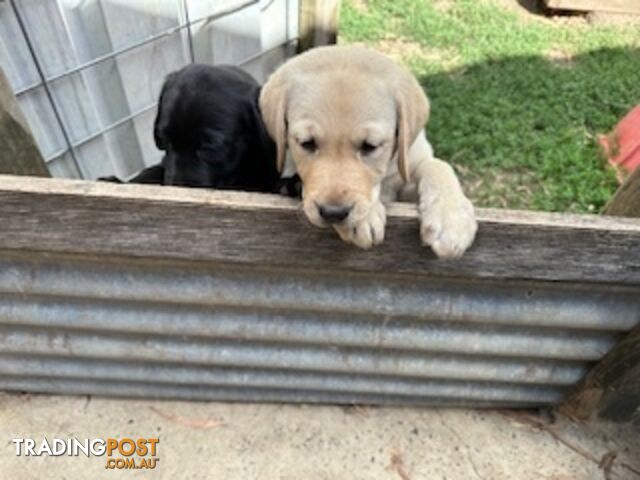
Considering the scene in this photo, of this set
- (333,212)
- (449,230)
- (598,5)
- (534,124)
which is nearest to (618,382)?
(449,230)

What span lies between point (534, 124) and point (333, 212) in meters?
2.96

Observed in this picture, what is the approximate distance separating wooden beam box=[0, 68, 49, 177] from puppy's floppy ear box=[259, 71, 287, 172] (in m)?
0.79

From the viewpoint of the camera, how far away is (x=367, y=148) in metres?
1.93

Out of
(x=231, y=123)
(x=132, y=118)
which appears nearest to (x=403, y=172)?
(x=231, y=123)

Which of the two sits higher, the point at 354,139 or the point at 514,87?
the point at 354,139

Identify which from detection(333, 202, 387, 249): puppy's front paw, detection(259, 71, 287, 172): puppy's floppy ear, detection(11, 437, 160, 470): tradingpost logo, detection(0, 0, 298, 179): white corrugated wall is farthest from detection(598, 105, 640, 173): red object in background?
detection(11, 437, 160, 470): tradingpost logo

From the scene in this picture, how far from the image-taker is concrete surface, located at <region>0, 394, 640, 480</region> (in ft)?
7.17

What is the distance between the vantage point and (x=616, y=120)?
13.8 ft

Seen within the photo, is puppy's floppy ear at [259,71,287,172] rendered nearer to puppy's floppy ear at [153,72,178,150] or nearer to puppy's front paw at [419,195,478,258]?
puppy's floppy ear at [153,72,178,150]

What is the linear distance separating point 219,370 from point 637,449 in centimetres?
163

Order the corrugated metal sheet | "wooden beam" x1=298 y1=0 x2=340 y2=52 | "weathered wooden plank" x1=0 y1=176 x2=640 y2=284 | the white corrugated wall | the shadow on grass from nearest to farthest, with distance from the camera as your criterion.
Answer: "weathered wooden plank" x1=0 y1=176 x2=640 y2=284
the corrugated metal sheet
the white corrugated wall
the shadow on grass
"wooden beam" x1=298 y1=0 x2=340 y2=52

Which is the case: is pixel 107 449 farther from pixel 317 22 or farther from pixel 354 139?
pixel 317 22

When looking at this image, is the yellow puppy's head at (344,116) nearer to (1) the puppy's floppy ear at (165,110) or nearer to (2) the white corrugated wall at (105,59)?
(1) the puppy's floppy ear at (165,110)

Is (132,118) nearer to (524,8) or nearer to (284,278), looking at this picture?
(284,278)
